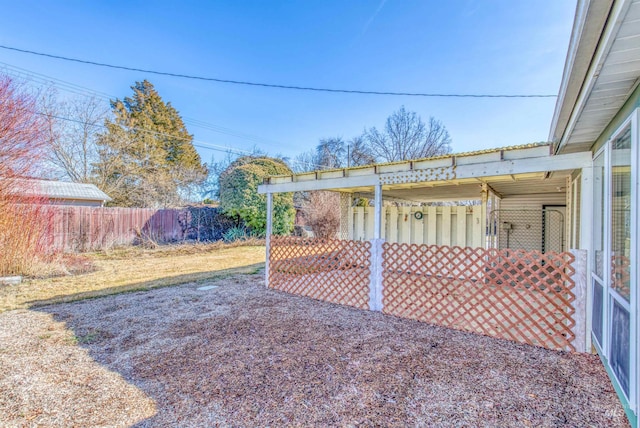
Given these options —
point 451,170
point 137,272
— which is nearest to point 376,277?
point 451,170

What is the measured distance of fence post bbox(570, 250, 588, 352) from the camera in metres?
3.12

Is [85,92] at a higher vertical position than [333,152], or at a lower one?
higher

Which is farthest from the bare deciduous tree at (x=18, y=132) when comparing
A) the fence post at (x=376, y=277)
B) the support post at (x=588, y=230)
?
the support post at (x=588, y=230)

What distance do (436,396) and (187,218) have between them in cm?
1329

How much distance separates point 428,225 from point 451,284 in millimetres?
3434

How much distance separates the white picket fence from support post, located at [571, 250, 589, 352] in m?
4.12

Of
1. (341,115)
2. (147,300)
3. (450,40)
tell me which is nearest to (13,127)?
(147,300)

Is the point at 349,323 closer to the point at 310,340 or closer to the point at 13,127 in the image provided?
the point at 310,340

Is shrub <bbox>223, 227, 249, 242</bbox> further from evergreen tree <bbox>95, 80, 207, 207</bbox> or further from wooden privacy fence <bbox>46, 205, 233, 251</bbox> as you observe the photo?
evergreen tree <bbox>95, 80, 207, 207</bbox>

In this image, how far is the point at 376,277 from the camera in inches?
180

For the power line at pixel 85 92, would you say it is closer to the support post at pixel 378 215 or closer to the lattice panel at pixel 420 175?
the support post at pixel 378 215

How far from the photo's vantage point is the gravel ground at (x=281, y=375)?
2.08 metres

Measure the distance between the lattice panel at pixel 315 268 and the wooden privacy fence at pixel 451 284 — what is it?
0.02 metres

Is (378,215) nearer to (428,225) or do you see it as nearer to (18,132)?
(428,225)
